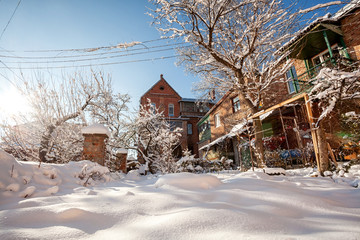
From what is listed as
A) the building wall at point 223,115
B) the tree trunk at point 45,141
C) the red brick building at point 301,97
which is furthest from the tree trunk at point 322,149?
the tree trunk at point 45,141

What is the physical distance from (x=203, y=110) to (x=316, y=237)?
23.4 meters

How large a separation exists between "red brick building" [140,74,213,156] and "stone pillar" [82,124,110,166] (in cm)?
1726

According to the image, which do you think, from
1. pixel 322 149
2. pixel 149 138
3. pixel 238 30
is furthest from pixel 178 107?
pixel 322 149

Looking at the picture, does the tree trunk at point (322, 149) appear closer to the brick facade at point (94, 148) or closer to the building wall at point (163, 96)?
the brick facade at point (94, 148)

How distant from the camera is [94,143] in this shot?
4.26m

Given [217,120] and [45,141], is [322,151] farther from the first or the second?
[217,120]

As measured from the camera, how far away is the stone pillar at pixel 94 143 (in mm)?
4191

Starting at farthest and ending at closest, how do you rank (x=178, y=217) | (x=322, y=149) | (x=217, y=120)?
1. (x=217, y=120)
2. (x=322, y=149)
3. (x=178, y=217)

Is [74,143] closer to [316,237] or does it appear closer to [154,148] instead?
[154,148]

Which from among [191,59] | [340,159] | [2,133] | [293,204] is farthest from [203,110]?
[293,204]

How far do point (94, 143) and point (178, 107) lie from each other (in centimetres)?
1967

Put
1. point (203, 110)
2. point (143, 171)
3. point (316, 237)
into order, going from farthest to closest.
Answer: point (203, 110), point (143, 171), point (316, 237)

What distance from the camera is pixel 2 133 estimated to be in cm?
552

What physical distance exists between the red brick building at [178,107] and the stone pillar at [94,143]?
1726 centimetres
